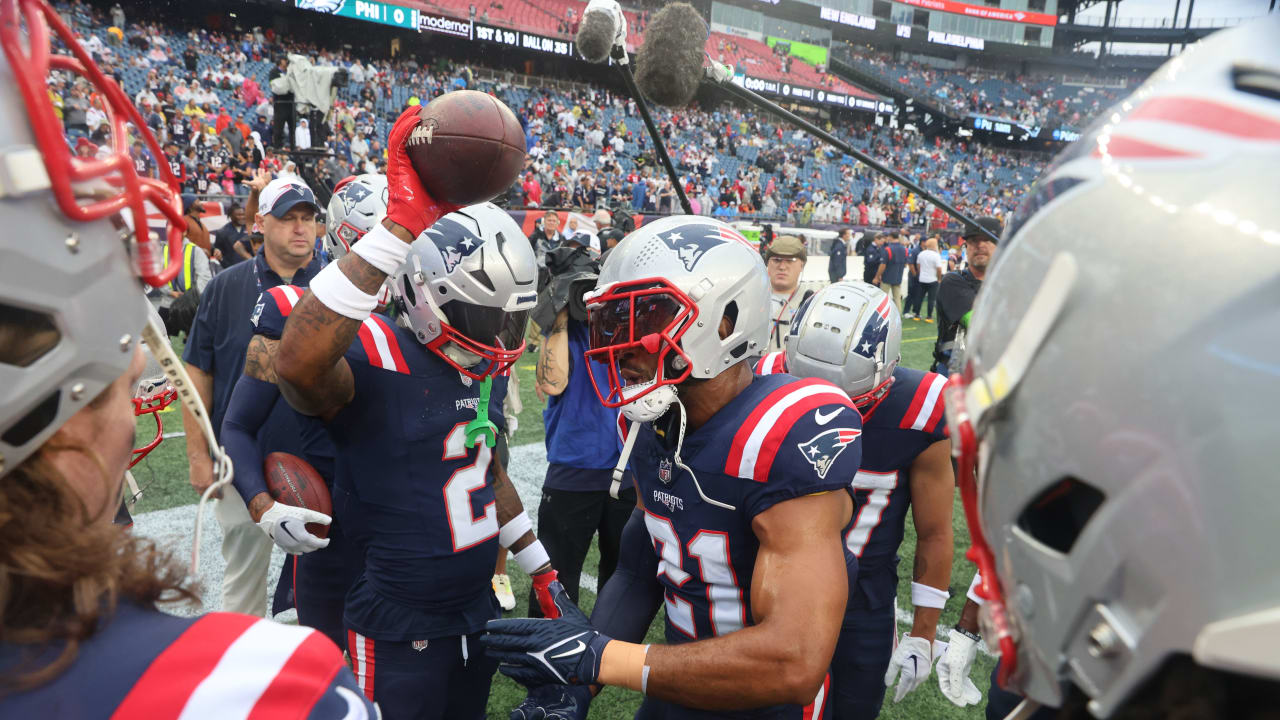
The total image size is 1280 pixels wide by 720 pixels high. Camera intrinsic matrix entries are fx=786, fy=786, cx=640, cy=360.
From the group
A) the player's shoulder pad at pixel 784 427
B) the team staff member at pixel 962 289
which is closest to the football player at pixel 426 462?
the player's shoulder pad at pixel 784 427

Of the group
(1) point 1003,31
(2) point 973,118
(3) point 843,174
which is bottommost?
(3) point 843,174

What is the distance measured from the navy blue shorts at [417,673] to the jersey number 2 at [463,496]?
0.33 metres

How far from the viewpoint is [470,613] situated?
269 cm

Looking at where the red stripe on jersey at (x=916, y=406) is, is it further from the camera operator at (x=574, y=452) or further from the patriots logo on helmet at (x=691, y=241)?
the camera operator at (x=574, y=452)

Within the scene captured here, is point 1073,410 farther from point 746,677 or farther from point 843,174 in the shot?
point 843,174

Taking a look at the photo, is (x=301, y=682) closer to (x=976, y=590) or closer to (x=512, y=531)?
(x=976, y=590)

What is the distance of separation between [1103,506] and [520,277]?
7.25 feet

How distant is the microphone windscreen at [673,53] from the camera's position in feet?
9.80

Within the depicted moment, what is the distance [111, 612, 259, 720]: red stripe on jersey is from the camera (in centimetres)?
95

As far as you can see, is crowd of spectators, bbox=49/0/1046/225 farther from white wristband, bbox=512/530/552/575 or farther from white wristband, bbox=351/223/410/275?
white wristband, bbox=351/223/410/275

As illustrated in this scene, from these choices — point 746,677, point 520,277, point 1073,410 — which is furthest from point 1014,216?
point 520,277

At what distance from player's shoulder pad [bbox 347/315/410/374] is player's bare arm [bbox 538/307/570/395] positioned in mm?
1764

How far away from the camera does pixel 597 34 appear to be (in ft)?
9.53

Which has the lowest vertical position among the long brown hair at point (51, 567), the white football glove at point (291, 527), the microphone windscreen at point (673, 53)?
the white football glove at point (291, 527)
